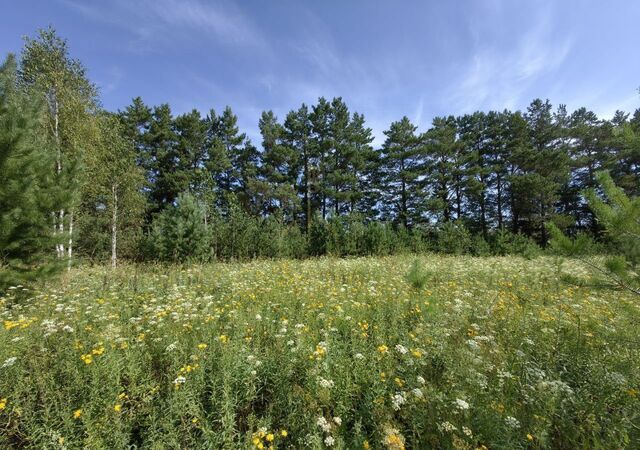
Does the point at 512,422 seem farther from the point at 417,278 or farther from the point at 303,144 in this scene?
the point at 303,144

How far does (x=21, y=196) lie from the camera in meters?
5.29

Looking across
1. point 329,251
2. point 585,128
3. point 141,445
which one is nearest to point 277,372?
point 141,445

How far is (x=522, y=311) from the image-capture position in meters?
4.35

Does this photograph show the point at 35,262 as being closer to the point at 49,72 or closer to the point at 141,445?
the point at 141,445

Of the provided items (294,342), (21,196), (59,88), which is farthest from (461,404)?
(59,88)

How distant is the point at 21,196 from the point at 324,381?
686 centimetres

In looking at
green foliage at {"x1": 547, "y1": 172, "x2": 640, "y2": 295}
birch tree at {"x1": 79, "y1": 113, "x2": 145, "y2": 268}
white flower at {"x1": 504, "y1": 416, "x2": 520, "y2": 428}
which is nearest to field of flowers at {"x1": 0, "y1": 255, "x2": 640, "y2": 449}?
white flower at {"x1": 504, "y1": 416, "x2": 520, "y2": 428}

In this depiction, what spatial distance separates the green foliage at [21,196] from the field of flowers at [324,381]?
2193 mm

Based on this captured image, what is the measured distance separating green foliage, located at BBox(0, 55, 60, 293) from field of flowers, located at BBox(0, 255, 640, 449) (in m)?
2.19

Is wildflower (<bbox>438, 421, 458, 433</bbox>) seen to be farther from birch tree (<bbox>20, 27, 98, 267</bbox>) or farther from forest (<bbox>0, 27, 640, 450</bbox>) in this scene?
birch tree (<bbox>20, 27, 98, 267</bbox>)

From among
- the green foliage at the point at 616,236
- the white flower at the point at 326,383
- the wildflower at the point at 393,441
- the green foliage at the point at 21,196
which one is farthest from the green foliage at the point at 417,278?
the green foliage at the point at 21,196

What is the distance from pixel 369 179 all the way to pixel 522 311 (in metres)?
29.0

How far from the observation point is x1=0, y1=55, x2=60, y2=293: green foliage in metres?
5.19

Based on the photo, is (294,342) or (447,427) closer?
(447,427)
